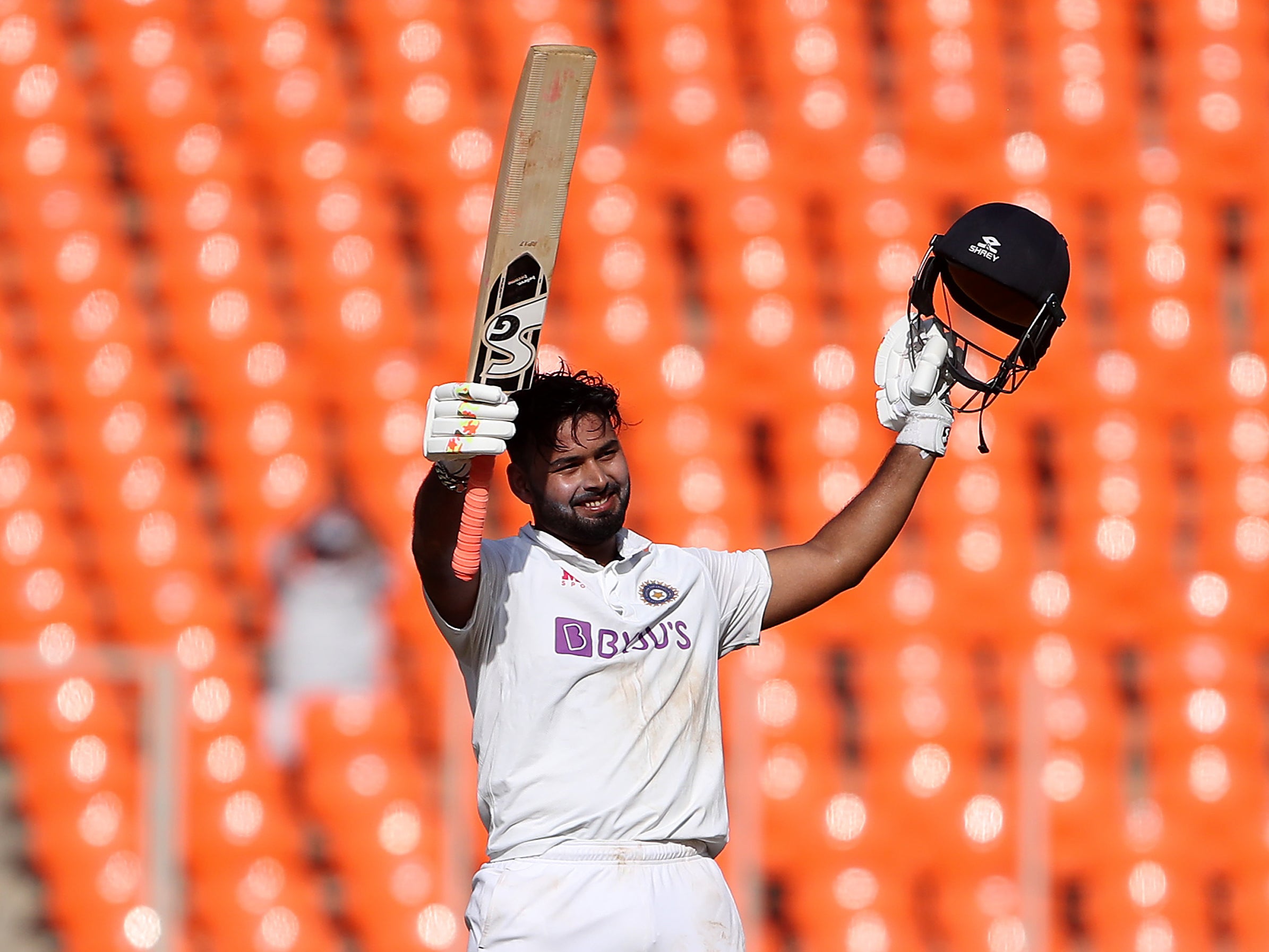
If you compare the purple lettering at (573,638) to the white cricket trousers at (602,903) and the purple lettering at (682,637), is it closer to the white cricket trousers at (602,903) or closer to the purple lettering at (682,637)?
the purple lettering at (682,637)

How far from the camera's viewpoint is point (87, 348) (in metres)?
5.25

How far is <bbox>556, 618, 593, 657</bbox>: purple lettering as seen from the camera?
2168mm

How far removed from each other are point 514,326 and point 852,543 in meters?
0.60

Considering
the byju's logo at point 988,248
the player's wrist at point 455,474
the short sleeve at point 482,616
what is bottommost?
the short sleeve at point 482,616

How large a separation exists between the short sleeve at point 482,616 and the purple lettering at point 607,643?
15 cm

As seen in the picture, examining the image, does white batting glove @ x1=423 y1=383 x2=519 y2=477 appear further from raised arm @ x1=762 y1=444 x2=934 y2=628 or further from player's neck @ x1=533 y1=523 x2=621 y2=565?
raised arm @ x1=762 y1=444 x2=934 y2=628

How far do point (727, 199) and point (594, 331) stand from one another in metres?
0.65

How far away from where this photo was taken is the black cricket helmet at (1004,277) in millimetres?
2379

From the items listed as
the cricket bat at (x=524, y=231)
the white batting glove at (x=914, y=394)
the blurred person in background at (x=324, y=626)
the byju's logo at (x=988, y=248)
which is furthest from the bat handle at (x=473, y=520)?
the blurred person in background at (x=324, y=626)

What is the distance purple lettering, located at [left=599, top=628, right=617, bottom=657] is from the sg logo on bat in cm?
36

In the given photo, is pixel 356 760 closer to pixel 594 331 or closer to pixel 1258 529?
pixel 594 331

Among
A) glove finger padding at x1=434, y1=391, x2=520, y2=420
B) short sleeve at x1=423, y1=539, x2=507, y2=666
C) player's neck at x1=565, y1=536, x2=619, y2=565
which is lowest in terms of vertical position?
short sleeve at x1=423, y1=539, x2=507, y2=666

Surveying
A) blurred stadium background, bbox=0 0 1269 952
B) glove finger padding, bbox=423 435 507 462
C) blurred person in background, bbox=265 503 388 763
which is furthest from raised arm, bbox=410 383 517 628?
blurred person in background, bbox=265 503 388 763

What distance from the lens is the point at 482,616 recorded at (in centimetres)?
219
